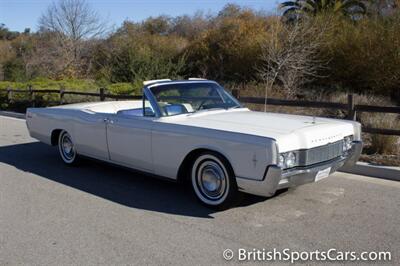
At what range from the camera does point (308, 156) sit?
479cm

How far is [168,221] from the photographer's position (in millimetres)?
4906

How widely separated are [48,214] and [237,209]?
2105mm

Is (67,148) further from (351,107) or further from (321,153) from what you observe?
(351,107)

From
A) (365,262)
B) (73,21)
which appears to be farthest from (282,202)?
(73,21)

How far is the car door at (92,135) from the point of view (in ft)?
21.3

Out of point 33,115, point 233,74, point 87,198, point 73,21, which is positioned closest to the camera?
point 87,198

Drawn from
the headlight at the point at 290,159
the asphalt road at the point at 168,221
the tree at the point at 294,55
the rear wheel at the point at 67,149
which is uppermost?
the tree at the point at 294,55

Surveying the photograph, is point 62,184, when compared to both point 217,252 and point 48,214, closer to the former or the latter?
point 48,214

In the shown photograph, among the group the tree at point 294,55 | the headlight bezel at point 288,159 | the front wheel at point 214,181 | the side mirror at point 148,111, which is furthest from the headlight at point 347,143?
the tree at point 294,55

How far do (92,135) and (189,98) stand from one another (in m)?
1.57

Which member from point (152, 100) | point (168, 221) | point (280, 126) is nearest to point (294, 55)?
point (152, 100)

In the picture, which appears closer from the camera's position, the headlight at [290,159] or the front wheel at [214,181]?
the headlight at [290,159]

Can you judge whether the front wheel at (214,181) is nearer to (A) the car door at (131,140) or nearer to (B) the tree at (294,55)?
(A) the car door at (131,140)

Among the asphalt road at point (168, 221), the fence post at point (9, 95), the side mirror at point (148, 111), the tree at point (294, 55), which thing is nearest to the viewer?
the asphalt road at point (168, 221)
